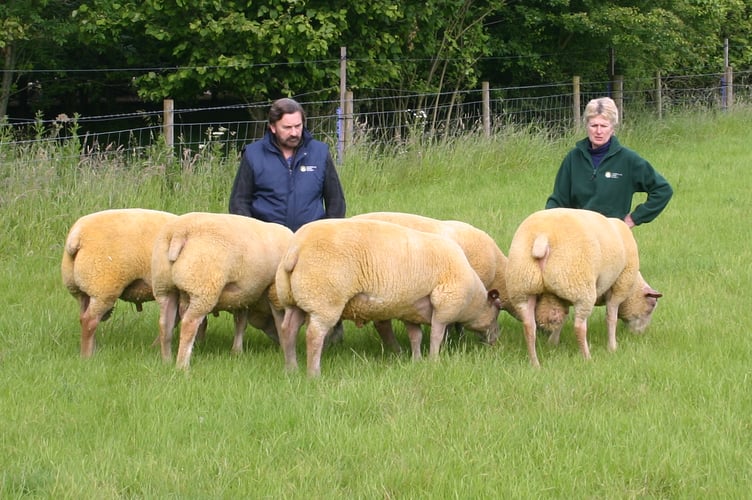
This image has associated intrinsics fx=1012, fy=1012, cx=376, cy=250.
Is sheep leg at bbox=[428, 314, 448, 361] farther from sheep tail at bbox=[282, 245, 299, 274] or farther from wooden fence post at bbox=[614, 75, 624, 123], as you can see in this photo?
wooden fence post at bbox=[614, 75, 624, 123]

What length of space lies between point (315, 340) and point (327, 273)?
18.2 inches

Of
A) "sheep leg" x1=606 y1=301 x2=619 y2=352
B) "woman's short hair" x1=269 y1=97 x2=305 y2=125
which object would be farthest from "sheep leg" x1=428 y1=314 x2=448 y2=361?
"woman's short hair" x1=269 y1=97 x2=305 y2=125

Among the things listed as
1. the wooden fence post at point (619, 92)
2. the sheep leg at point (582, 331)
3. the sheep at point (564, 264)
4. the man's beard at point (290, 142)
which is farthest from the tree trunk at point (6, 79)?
the sheep leg at point (582, 331)

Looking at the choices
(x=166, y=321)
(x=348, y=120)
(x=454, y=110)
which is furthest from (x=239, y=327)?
(x=454, y=110)

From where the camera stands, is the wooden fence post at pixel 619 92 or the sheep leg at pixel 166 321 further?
the wooden fence post at pixel 619 92

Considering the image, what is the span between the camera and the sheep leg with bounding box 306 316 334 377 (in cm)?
666

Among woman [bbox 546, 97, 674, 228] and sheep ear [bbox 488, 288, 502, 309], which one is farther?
woman [bbox 546, 97, 674, 228]

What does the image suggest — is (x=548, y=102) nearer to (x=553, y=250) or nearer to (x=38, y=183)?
(x=38, y=183)

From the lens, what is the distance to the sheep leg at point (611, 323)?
24.5 ft

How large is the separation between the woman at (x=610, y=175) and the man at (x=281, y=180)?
2.10 m

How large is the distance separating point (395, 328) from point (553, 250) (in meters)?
2.25

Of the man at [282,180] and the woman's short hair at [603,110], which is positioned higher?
the woman's short hair at [603,110]

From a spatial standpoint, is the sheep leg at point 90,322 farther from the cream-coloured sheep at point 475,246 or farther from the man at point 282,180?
the cream-coloured sheep at point 475,246

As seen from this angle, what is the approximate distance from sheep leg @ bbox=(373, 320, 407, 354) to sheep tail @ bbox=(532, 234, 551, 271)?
140cm
